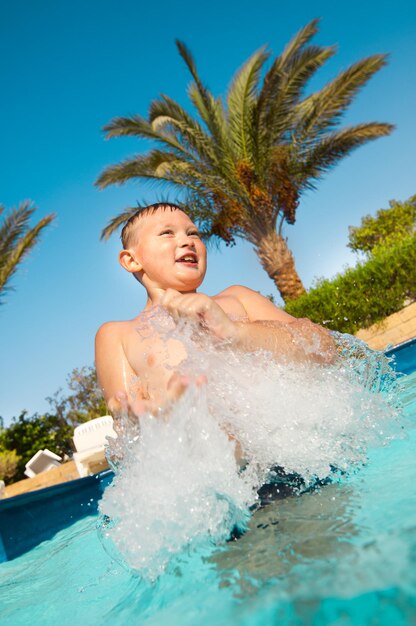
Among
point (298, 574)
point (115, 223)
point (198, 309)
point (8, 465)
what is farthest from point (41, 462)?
point (298, 574)

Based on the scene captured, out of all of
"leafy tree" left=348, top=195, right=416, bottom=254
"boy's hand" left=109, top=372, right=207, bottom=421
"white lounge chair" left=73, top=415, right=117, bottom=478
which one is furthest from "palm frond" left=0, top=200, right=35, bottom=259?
"leafy tree" left=348, top=195, right=416, bottom=254

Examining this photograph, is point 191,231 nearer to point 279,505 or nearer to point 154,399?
point 154,399

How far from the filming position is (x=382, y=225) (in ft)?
93.6

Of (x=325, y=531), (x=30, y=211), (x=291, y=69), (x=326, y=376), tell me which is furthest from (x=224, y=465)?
(x=291, y=69)

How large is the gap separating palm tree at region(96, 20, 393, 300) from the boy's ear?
29.5ft

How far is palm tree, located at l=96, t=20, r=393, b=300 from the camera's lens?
406 inches

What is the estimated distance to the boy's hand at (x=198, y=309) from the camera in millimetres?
1413

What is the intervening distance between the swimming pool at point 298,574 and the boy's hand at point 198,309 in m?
0.61

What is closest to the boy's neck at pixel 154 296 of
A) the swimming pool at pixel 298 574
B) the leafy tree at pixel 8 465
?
the swimming pool at pixel 298 574

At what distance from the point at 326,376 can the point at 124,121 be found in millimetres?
10529

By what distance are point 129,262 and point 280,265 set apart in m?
9.38

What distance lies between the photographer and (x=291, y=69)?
406 inches

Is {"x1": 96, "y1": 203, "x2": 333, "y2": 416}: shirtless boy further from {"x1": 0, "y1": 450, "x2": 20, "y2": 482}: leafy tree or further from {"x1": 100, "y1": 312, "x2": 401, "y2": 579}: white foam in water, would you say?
{"x1": 0, "y1": 450, "x2": 20, "y2": 482}: leafy tree

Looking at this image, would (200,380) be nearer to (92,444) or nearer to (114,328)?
(114,328)
